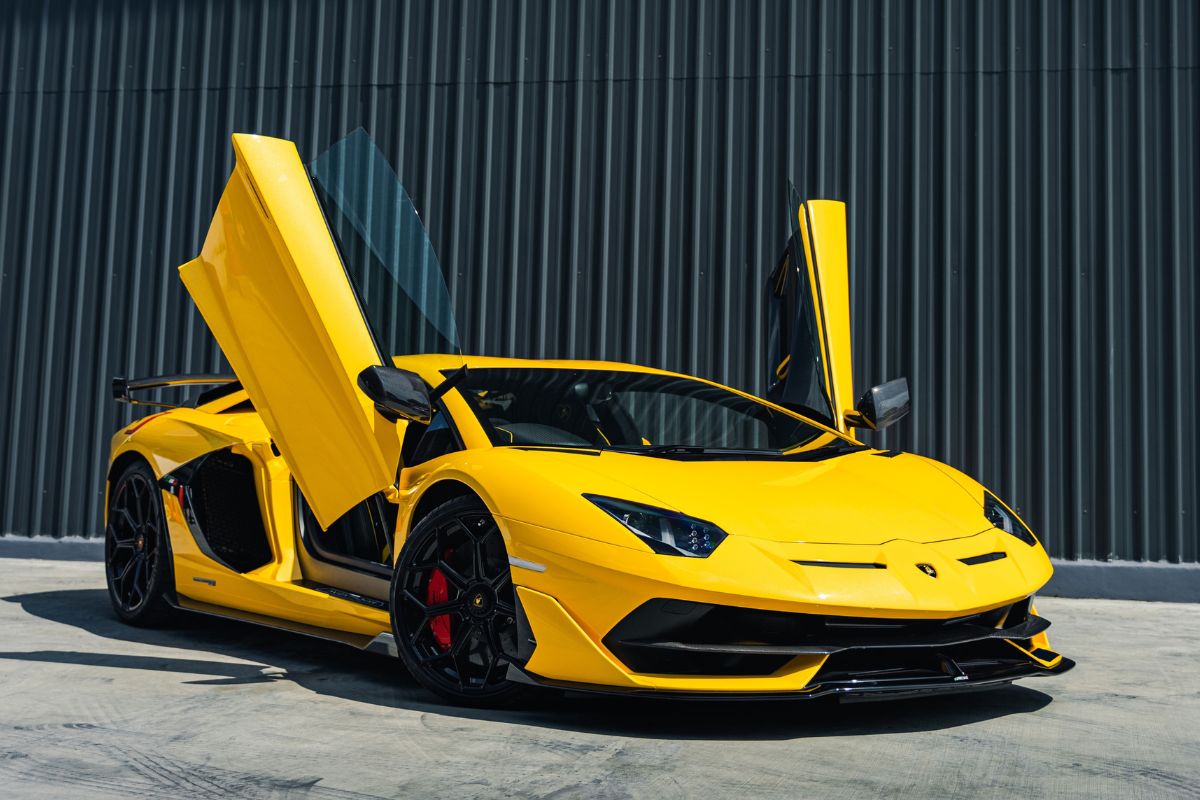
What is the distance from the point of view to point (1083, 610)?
22.1ft

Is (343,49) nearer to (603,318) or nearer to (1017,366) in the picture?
(603,318)

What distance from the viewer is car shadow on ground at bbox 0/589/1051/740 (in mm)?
3377

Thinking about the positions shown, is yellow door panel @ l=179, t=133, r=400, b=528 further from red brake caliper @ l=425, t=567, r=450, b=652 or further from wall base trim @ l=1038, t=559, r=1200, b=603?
wall base trim @ l=1038, t=559, r=1200, b=603

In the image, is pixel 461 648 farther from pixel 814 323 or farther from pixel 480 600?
pixel 814 323

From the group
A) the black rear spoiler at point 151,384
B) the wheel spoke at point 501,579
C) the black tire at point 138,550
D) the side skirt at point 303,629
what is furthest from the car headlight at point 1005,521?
the black tire at point 138,550

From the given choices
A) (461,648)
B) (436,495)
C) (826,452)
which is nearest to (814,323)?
(826,452)

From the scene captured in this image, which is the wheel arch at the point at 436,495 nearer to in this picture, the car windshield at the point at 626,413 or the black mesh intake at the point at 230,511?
the car windshield at the point at 626,413

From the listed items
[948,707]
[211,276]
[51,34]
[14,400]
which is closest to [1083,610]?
[948,707]

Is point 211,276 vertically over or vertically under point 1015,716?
over

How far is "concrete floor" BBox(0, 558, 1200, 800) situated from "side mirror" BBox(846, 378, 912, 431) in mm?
1099

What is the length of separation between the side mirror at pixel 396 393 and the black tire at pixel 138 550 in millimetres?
1881

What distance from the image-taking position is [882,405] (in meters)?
4.67

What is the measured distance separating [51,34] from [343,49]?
7.53ft

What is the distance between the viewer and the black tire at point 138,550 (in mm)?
5273
